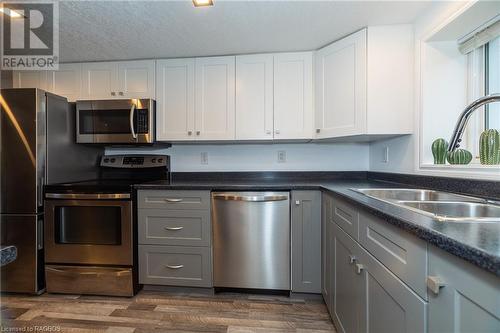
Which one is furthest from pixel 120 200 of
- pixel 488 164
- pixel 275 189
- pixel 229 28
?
pixel 488 164

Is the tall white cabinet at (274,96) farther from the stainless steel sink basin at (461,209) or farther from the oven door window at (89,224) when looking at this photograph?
the oven door window at (89,224)

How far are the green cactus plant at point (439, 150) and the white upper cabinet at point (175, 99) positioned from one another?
1.87 m

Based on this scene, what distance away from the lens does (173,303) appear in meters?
1.88

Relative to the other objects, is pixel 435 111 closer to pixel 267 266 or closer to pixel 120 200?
pixel 267 266

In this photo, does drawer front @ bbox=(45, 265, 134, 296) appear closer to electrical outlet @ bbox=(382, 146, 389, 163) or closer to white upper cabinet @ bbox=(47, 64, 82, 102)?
white upper cabinet @ bbox=(47, 64, 82, 102)

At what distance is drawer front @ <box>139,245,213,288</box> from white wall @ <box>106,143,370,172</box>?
0.89 m

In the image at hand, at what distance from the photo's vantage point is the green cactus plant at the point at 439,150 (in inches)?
58.3

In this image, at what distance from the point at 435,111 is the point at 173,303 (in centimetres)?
235

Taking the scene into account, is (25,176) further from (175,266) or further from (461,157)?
(461,157)

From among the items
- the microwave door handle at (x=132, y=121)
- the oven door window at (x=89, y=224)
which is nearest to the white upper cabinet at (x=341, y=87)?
the microwave door handle at (x=132, y=121)

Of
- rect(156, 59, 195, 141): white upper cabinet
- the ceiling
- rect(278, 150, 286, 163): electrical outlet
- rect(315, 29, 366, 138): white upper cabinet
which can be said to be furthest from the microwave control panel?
rect(315, 29, 366, 138): white upper cabinet

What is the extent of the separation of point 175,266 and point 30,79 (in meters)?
2.34

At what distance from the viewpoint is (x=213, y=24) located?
5.72ft

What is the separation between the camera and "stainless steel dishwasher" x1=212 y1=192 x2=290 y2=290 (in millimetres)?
1883
